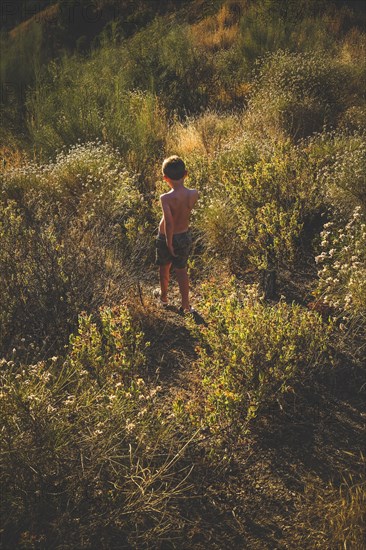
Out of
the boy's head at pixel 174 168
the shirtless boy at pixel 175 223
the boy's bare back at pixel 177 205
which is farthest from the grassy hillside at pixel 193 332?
the boy's head at pixel 174 168

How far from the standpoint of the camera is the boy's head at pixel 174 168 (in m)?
4.00

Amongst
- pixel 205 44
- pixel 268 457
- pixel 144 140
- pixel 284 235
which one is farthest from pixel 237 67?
pixel 268 457

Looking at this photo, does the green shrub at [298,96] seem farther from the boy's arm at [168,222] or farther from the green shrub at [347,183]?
the boy's arm at [168,222]

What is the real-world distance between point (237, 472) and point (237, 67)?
882 centimetres

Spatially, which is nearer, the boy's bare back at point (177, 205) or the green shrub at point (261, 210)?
the boy's bare back at point (177, 205)

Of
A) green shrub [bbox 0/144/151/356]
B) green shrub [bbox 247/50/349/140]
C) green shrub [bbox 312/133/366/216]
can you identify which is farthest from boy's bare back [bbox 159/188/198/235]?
green shrub [bbox 247/50/349/140]

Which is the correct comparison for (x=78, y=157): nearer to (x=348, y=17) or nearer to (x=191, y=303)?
(x=191, y=303)

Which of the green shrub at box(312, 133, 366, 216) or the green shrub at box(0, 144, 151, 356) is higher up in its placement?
the green shrub at box(0, 144, 151, 356)

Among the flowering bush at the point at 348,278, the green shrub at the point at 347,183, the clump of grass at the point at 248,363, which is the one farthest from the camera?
the green shrub at the point at 347,183

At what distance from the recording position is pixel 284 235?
4.95 metres

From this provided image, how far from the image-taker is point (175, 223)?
167 inches

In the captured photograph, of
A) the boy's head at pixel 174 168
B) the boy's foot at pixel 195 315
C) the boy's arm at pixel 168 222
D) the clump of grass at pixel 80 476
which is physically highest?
the boy's head at pixel 174 168

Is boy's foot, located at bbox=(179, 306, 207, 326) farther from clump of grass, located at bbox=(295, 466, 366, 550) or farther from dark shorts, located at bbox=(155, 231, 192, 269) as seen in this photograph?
clump of grass, located at bbox=(295, 466, 366, 550)

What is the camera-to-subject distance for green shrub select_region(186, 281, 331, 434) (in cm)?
335
